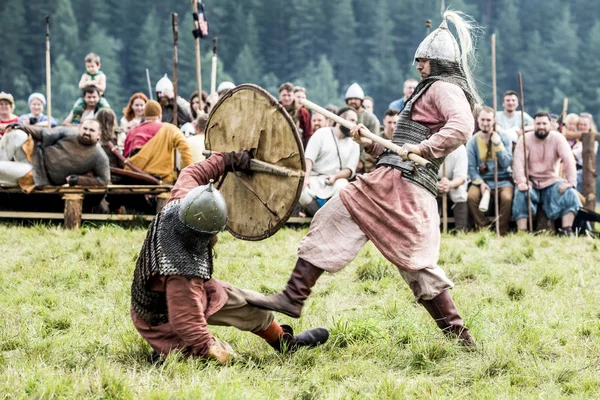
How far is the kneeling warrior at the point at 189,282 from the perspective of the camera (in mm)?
4348

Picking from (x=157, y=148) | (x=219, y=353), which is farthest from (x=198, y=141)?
(x=219, y=353)

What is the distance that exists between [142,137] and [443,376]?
5.73 meters

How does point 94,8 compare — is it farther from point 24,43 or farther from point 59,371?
point 59,371

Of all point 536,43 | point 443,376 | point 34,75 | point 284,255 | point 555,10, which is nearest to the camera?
→ point 443,376

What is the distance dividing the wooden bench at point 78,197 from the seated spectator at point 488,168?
3.14m

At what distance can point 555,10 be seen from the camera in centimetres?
5791

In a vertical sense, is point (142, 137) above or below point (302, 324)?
above

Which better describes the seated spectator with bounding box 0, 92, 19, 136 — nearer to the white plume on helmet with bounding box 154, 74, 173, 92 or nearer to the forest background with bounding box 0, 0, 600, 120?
the white plume on helmet with bounding box 154, 74, 173, 92

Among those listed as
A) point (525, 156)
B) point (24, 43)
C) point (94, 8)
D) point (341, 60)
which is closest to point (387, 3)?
point (341, 60)

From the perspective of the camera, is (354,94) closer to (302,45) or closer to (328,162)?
(328,162)

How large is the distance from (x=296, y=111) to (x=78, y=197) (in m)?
2.61

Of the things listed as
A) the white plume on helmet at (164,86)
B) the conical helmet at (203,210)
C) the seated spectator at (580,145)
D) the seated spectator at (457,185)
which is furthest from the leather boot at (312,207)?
the conical helmet at (203,210)

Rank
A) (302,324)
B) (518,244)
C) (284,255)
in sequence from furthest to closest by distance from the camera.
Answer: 1. (518,244)
2. (284,255)
3. (302,324)

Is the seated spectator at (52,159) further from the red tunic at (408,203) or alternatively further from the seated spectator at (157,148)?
the red tunic at (408,203)
